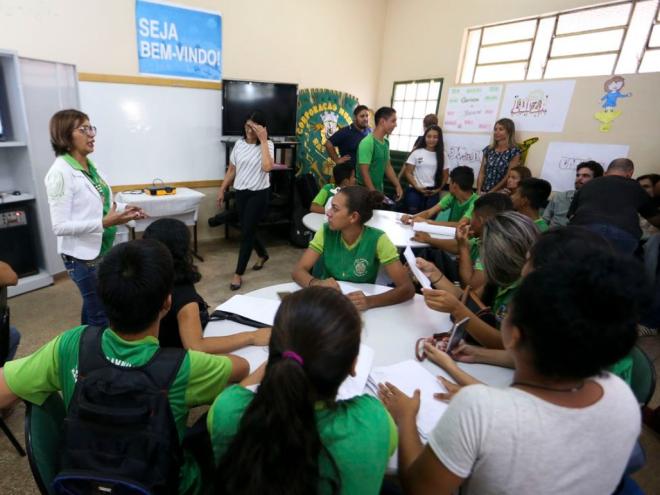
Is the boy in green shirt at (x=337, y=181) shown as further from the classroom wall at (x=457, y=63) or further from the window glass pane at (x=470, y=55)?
the window glass pane at (x=470, y=55)

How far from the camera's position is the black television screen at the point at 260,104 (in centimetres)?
403

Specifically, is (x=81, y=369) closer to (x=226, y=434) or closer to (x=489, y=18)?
(x=226, y=434)

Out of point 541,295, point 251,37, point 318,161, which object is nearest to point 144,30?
point 251,37

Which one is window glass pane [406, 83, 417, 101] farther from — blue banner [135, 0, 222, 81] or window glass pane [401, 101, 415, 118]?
blue banner [135, 0, 222, 81]

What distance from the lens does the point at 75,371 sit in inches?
32.0

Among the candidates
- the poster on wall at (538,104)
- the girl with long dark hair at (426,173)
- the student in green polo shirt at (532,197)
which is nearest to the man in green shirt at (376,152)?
the girl with long dark hair at (426,173)

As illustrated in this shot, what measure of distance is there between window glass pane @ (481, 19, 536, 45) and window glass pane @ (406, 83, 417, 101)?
1003 mm

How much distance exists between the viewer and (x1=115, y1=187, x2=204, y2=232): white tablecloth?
341 cm

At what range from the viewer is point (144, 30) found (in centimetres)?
347

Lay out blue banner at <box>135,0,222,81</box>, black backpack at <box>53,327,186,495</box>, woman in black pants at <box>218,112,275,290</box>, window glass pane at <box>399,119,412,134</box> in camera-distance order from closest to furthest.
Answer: black backpack at <box>53,327,186,495</box>
woman in black pants at <box>218,112,275,290</box>
blue banner at <box>135,0,222,81</box>
window glass pane at <box>399,119,412,134</box>

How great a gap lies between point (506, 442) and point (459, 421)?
0.08 metres

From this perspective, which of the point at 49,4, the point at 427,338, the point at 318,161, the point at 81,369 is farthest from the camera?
the point at 318,161

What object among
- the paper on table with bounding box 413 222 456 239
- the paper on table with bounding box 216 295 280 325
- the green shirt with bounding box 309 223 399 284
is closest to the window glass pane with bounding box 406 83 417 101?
the paper on table with bounding box 413 222 456 239

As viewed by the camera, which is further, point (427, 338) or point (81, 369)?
point (427, 338)
